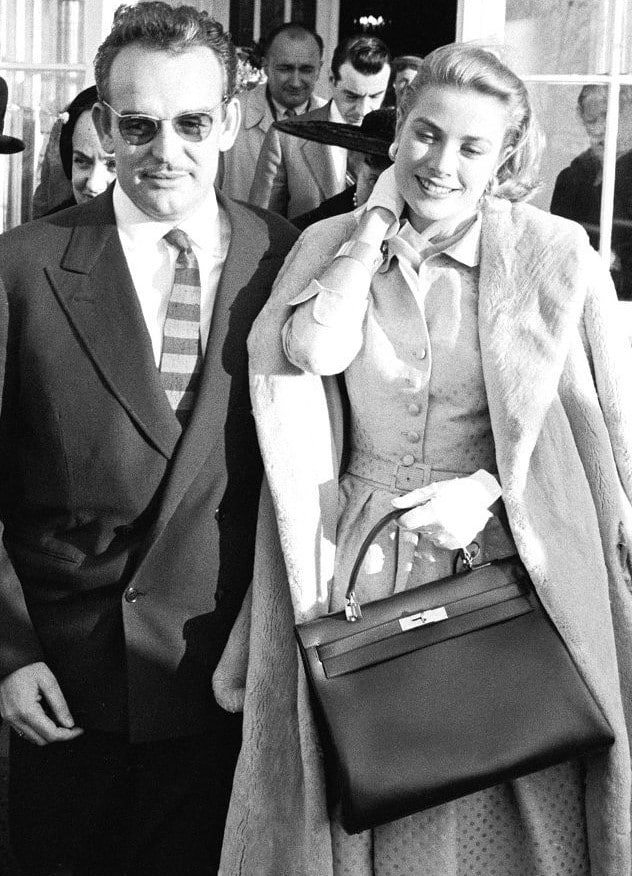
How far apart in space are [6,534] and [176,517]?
1.17 ft

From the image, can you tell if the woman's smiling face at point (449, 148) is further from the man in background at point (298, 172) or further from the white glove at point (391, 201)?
the man in background at point (298, 172)

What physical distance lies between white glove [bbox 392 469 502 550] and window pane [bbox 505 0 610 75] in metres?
2.00

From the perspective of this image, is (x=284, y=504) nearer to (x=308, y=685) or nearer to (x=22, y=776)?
(x=308, y=685)

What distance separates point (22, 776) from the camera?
2.34 metres

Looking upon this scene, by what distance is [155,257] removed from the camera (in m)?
2.27

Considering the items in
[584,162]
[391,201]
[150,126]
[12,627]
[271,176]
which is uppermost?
[150,126]

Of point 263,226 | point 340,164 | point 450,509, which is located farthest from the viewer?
point 340,164

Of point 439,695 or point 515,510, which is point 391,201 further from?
point 439,695

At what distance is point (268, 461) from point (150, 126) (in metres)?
0.66

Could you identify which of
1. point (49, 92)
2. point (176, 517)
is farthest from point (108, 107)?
point (49, 92)

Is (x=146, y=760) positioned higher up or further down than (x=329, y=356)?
further down

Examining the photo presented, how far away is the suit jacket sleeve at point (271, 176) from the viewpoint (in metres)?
4.61

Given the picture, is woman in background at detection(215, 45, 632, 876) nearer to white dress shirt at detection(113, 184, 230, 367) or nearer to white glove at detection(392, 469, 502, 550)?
white glove at detection(392, 469, 502, 550)

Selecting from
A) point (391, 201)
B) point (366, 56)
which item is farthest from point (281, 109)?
point (391, 201)
